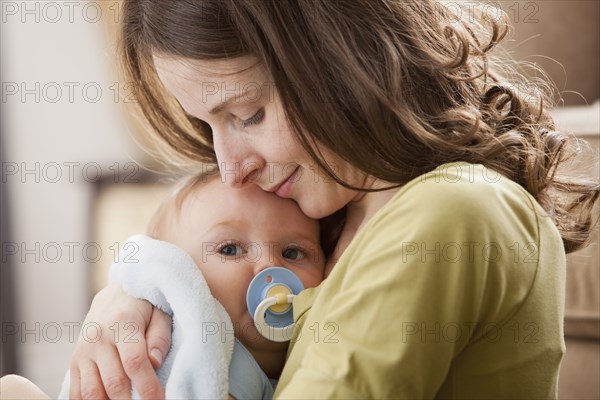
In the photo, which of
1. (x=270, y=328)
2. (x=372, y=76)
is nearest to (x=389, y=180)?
(x=372, y=76)

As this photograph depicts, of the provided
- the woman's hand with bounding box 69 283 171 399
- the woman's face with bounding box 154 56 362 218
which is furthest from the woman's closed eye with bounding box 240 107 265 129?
the woman's hand with bounding box 69 283 171 399

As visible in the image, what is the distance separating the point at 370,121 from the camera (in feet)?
3.17

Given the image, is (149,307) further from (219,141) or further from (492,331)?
(492,331)

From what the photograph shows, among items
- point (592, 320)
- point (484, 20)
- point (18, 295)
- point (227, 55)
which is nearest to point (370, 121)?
point (227, 55)

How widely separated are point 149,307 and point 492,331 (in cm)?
43

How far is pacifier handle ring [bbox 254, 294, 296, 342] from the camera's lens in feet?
3.31

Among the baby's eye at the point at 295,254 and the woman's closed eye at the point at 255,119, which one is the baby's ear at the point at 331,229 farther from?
the woman's closed eye at the point at 255,119

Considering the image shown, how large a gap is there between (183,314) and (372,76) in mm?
364

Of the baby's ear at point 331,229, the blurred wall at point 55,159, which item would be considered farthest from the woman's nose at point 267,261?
the blurred wall at point 55,159

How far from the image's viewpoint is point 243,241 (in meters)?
1.05

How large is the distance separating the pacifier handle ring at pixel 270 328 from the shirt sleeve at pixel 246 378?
3 cm

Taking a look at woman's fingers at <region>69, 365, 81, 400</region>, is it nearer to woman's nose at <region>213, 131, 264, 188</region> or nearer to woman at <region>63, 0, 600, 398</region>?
woman at <region>63, 0, 600, 398</region>

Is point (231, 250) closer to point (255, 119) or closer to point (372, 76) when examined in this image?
point (255, 119)

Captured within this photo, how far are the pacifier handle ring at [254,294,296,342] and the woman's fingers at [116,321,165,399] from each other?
0.46ft
